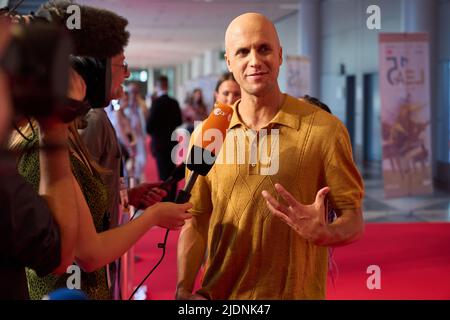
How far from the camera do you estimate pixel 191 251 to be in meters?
2.17

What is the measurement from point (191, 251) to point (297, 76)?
8.62 m

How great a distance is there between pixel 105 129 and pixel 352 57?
12.5 m

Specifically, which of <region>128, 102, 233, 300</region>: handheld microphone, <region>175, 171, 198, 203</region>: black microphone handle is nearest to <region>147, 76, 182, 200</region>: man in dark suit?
<region>128, 102, 233, 300</region>: handheld microphone

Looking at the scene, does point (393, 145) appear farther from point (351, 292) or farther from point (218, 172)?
point (218, 172)

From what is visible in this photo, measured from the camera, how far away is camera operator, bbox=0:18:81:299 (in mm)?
1174

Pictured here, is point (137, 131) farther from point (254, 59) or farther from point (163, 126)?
point (254, 59)

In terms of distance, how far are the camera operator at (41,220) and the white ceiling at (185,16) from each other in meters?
10.0

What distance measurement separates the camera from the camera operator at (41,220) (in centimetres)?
117

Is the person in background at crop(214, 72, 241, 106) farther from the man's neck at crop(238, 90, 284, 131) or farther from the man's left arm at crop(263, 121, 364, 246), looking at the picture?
the man's left arm at crop(263, 121, 364, 246)

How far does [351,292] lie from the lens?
16.5 feet

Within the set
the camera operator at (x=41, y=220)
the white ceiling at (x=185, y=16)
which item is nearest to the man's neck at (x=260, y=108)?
the camera operator at (x=41, y=220)

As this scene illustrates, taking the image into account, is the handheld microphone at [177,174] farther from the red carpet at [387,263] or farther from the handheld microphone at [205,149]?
the red carpet at [387,263]

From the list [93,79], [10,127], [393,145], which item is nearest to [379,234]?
[393,145]

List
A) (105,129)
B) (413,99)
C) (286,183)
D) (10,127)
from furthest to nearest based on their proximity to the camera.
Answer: (413,99)
(105,129)
(286,183)
(10,127)
